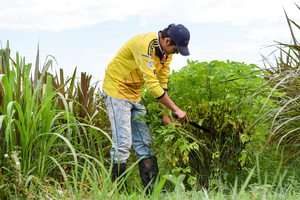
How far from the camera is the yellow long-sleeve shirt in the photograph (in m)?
3.03

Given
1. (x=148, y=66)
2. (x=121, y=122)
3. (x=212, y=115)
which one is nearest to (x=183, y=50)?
(x=148, y=66)

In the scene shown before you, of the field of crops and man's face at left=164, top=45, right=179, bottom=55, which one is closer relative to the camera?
the field of crops

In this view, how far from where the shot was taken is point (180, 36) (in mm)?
3012

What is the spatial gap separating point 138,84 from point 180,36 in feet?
2.47

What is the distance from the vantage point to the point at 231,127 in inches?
129

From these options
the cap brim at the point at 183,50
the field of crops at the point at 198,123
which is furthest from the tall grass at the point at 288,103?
the cap brim at the point at 183,50

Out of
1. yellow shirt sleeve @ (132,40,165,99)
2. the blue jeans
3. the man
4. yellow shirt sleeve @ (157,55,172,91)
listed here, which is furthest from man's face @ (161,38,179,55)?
the blue jeans

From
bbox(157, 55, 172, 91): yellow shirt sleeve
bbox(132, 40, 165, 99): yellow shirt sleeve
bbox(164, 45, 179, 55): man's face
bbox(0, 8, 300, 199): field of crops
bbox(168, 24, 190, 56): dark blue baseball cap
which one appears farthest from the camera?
bbox(157, 55, 172, 91): yellow shirt sleeve

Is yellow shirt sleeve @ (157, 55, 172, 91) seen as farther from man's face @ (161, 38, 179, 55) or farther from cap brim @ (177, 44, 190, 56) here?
cap brim @ (177, 44, 190, 56)

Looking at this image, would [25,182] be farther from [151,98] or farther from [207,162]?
[207,162]

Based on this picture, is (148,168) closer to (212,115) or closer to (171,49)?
(212,115)

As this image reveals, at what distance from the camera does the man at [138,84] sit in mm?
2973

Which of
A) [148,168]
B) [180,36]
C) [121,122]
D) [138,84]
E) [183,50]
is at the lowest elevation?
[148,168]

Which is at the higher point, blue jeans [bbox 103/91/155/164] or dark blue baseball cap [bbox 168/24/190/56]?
dark blue baseball cap [bbox 168/24/190/56]
